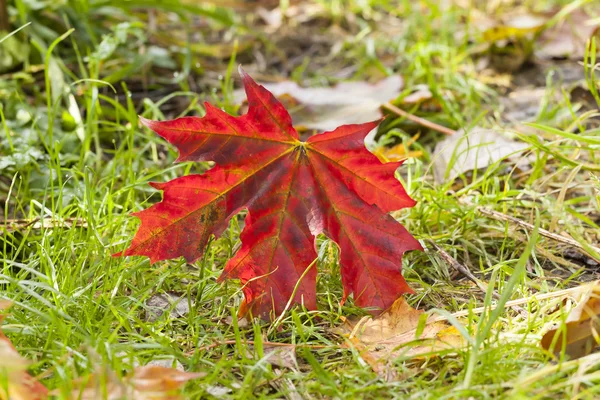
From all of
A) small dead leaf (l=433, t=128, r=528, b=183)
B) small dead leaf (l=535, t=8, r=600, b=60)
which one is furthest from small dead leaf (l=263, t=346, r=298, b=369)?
small dead leaf (l=535, t=8, r=600, b=60)

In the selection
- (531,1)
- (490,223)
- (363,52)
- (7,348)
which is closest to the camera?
(7,348)

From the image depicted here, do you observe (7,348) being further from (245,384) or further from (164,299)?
(164,299)

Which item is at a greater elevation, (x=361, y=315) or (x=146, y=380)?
(x=146, y=380)

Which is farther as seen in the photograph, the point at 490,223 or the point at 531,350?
the point at 490,223

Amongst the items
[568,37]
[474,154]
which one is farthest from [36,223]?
[568,37]

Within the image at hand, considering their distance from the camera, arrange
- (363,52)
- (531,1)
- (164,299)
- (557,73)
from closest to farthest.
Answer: (164,299)
(557,73)
(363,52)
(531,1)

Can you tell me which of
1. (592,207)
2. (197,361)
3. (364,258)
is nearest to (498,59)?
(592,207)

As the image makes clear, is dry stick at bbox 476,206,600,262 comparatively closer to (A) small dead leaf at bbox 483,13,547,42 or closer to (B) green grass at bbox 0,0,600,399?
(B) green grass at bbox 0,0,600,399
